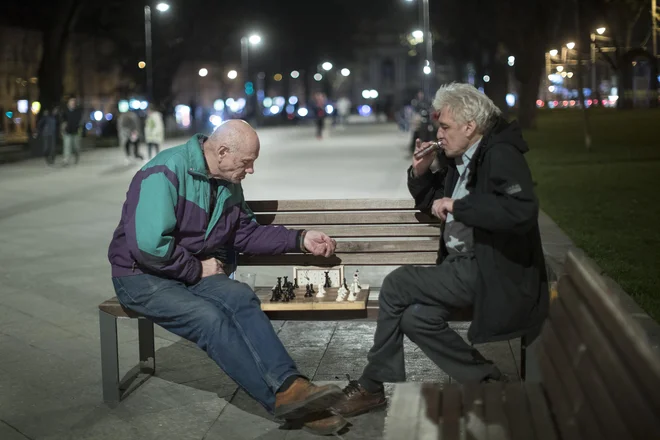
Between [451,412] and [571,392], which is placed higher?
[571,392]

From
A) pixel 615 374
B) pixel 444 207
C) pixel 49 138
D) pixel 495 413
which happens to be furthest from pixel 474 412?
pixel 49 138

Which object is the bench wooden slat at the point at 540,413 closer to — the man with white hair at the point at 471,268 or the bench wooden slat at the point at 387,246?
the man with white hair at the point at 471,268

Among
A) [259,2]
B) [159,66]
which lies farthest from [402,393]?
[259,2]

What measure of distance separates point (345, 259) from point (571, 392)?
2.71 meters

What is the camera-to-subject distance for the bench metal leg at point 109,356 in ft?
17.9

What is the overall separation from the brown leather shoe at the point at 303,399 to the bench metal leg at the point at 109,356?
42.9 inches

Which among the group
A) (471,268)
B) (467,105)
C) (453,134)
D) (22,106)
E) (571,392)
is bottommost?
(571,392)

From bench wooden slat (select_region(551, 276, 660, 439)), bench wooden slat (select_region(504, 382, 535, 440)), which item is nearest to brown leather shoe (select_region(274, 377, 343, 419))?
bench wooden slat (select_region(504, 382, 535, 440))

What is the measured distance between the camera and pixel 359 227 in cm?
614

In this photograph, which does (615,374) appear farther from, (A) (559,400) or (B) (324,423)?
(B) (324,423)

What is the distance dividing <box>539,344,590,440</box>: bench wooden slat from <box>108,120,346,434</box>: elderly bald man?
3.33ft

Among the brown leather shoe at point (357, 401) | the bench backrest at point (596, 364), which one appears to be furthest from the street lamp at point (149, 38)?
the bench backrest at point (596, 364)

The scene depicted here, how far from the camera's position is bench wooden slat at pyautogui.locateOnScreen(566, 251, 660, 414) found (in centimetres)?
266

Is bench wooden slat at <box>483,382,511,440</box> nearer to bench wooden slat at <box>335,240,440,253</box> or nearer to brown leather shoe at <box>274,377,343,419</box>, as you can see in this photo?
brown leather shoe at <box>274,377,343,419</box>
